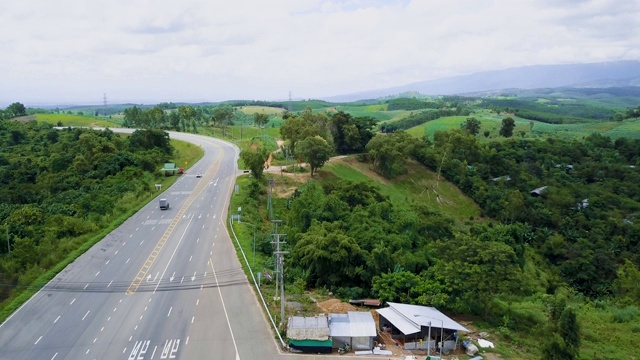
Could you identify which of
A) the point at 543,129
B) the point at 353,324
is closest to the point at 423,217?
the point at 353,324

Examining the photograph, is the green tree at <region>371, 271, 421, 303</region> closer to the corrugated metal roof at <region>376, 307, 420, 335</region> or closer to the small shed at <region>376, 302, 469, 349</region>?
the corrugated metal roof at <region>376, 307, 420, 335</region>

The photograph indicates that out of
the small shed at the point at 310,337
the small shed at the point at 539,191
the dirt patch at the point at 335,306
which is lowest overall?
the small shed at the point at 539,191

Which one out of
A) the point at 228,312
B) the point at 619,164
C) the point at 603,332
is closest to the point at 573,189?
the point at 619,164

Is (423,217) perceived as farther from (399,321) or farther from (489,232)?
(399,321)

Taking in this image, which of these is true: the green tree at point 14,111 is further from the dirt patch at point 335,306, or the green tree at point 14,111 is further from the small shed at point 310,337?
the small shed at point 310,337

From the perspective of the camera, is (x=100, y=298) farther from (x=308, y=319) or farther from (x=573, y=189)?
(x=573, y=189)

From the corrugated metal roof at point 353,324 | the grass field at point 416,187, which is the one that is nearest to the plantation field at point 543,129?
the grass field at point 416,187
